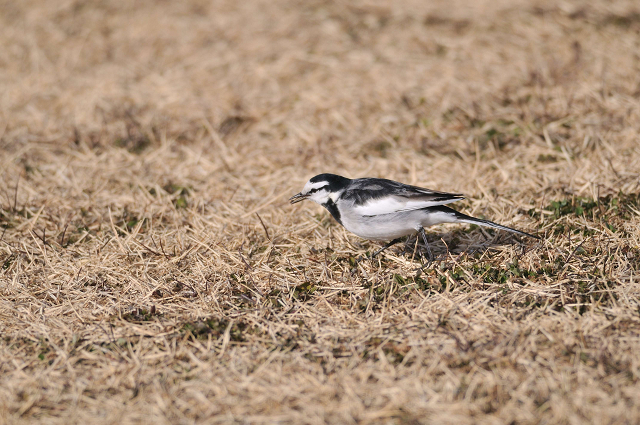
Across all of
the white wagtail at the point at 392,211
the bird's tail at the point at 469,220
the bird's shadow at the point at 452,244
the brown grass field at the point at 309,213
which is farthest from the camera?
the bird's shadow at the point at 452,244

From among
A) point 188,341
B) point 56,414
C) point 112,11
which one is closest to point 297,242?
point 188,341

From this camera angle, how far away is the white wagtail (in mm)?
5344

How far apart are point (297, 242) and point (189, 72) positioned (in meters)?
5.43

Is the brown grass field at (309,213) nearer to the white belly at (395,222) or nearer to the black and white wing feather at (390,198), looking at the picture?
the white belly at (395,222)

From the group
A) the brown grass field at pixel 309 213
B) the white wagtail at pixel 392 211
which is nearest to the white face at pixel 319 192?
the white wagtail at pixel 392 211

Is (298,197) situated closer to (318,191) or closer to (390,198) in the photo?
(318,191)

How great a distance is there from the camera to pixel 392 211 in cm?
542

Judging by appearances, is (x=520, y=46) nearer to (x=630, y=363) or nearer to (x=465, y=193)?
(x=465, y=193)

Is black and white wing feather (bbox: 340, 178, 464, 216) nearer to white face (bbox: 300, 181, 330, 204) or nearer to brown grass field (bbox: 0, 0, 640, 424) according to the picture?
white face (bbox: 300, 181, 330, 204)

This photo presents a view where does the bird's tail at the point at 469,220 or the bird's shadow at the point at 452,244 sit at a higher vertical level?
the bird's tail at the point at 469,220

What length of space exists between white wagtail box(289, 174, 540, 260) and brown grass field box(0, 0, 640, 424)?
0.40m

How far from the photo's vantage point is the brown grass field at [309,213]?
4.01 m

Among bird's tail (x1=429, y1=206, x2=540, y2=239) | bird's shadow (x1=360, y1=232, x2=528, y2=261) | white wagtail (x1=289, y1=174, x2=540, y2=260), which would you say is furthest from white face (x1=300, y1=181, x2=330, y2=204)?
bird's tail (x1=429, y1=206, x2=540, y2=239)

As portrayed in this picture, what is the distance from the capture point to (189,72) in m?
10.3
